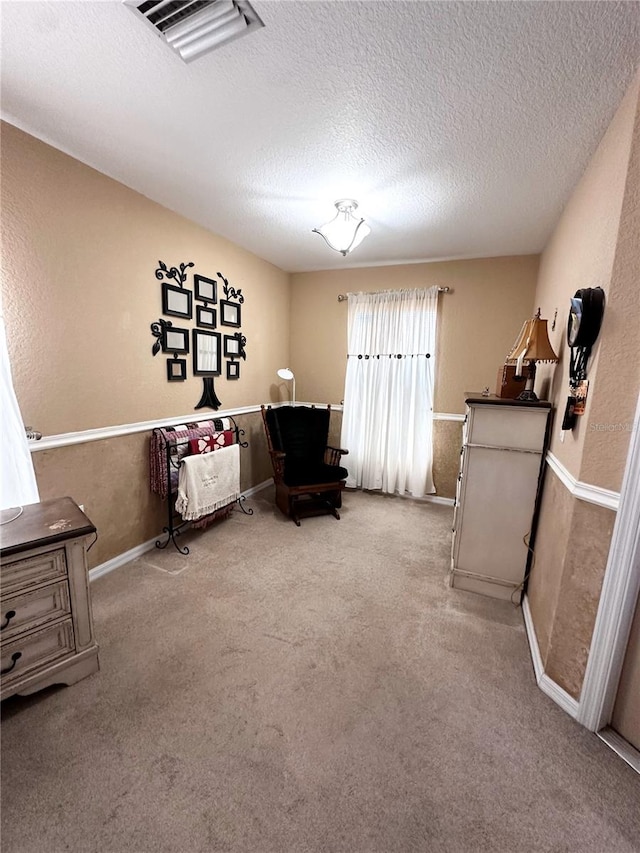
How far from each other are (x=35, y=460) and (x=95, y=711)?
1285 mm

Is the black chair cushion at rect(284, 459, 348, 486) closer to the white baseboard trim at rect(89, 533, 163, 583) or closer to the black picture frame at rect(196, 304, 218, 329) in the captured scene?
the white baseboard trim at rect(89, 533, 163, 583)

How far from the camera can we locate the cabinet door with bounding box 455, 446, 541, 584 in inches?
82.0

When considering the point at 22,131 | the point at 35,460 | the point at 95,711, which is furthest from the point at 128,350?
the point at 95,711

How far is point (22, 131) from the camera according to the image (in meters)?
1.72

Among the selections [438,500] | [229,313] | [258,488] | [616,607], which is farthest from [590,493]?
[258,488]

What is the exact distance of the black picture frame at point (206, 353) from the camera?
289cm

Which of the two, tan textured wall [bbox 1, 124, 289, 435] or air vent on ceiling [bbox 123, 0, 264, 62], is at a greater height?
air vent on ceiling [bbox 123, 0, 264, 62]

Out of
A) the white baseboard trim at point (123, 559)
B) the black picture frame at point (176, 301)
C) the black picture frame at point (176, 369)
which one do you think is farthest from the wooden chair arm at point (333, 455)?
the black picture frame at point (176, 301)

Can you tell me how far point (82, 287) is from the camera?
2.05 metres

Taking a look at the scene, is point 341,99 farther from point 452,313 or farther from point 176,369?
point 452,313

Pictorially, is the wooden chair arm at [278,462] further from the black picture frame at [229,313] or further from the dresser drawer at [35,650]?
the dresser drawer at [35,650]

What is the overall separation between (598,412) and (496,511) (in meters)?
1.01

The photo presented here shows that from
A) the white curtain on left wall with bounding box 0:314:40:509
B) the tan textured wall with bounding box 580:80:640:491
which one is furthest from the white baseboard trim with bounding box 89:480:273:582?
the tan textured wall with bounding box 580:80:640:491

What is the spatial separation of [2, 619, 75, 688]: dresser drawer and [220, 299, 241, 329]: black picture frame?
2.49 meters
